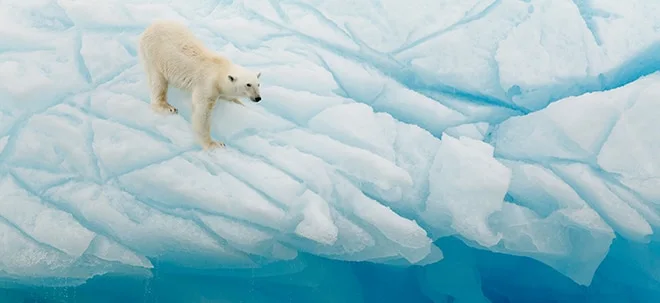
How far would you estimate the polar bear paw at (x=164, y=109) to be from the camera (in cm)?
306

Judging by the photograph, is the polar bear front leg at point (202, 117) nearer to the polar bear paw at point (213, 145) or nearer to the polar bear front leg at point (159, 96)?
the polar bear paw at point (213, 145)

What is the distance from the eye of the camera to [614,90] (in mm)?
3193

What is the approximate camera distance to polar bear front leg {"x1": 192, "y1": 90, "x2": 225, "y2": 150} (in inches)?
115

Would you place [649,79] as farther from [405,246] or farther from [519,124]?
[405,246]

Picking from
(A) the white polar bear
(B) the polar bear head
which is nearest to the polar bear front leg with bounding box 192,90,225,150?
(A) the white polar bear

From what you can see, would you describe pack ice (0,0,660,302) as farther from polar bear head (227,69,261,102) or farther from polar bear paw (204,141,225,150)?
polar bear head (227,69,261,102)

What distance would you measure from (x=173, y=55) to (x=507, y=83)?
1.73 m

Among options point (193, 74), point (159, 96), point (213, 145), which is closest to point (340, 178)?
point (213, 145)

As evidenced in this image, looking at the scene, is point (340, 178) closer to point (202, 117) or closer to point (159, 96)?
point (202, 117)

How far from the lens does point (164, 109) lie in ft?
10.0

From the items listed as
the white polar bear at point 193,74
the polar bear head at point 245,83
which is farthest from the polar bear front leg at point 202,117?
the polar bear head at point 245,83

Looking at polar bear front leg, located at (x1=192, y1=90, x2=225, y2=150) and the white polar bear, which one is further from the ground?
the white polar bear

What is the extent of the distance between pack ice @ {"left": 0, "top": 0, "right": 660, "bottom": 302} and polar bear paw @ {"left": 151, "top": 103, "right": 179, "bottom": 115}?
0.14 ft

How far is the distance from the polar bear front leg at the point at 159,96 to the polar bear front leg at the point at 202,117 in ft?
0.57
